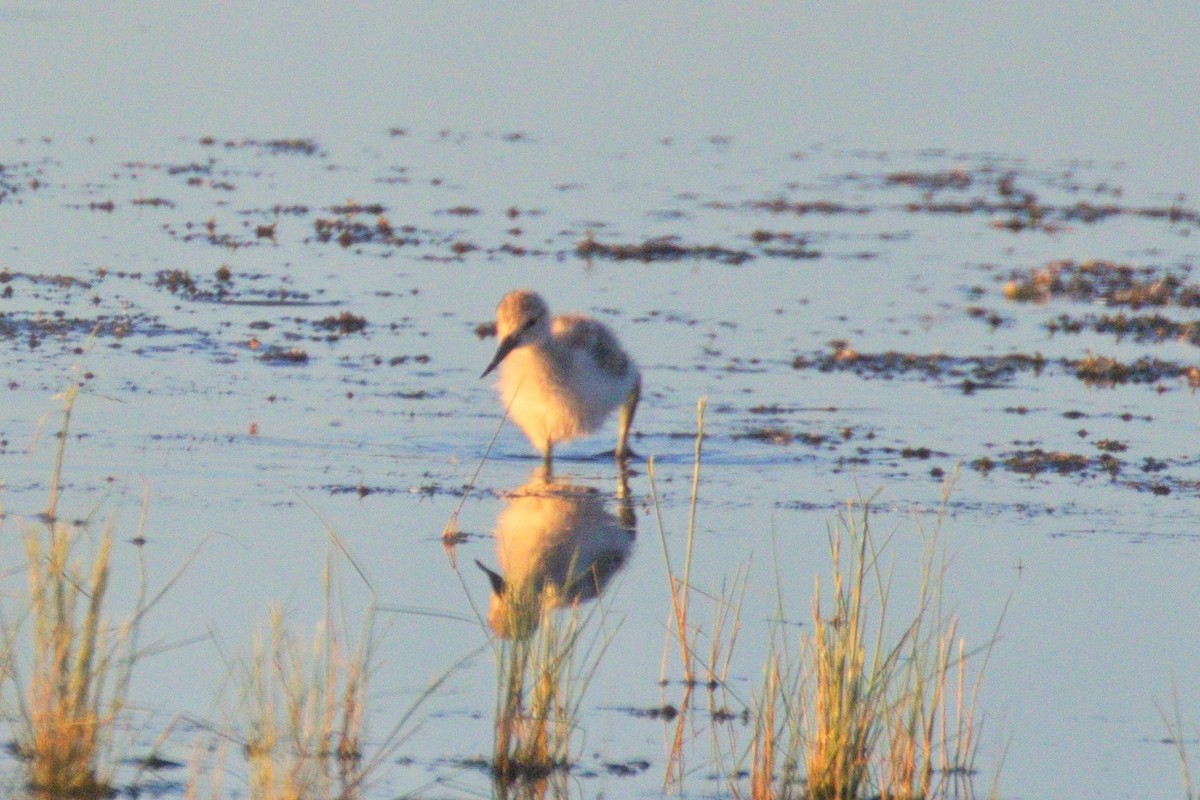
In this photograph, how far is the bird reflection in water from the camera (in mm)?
8008

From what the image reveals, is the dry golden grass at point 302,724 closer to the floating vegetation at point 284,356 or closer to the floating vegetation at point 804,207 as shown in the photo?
the floating vegetation at point 284,356

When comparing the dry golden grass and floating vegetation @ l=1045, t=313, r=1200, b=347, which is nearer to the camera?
the dry golden grass

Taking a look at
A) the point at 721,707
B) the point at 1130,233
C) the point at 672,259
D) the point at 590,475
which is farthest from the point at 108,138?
the point at 721,707

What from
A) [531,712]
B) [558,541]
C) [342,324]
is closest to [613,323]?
[342,324]

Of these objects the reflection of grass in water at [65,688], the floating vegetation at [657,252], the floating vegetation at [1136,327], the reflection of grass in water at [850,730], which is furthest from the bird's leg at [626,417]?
the reflection of grass in water at [65,688]

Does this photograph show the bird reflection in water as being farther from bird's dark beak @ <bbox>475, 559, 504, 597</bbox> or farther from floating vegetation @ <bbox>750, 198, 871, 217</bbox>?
floating vegetation @ <bbox>750, 198, 871, 217</bbox>

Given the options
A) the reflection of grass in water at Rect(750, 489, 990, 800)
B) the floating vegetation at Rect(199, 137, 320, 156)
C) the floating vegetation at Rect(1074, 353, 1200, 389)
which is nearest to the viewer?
the reflection of grass in water at Rect(750, 489, 990, 800)

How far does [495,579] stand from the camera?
8211 millimetres

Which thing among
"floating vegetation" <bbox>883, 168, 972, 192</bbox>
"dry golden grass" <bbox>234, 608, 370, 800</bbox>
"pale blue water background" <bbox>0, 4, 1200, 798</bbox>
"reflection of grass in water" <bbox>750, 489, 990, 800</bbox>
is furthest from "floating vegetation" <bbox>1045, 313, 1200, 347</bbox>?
"dry golden grass" <bbox>234, 608, 370, 800</bbox>

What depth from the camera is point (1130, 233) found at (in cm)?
1916

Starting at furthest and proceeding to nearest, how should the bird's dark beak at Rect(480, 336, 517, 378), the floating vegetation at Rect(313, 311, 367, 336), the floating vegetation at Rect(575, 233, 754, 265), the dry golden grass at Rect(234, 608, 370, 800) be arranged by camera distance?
the floating vegetation at Rect(575, 233, 754, 265) < the floating vegetation at Rect(313, 311, 367, 336) < the bird's dark beak at Rect(480, 336, 517, 378) < the dry golden grass at Rect(234, 608, 370, 800)

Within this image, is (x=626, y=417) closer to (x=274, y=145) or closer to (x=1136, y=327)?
(x=1136, y=327)

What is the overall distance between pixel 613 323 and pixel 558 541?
5.54 m

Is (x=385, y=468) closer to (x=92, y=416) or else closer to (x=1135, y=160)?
(x=92, y=416)
